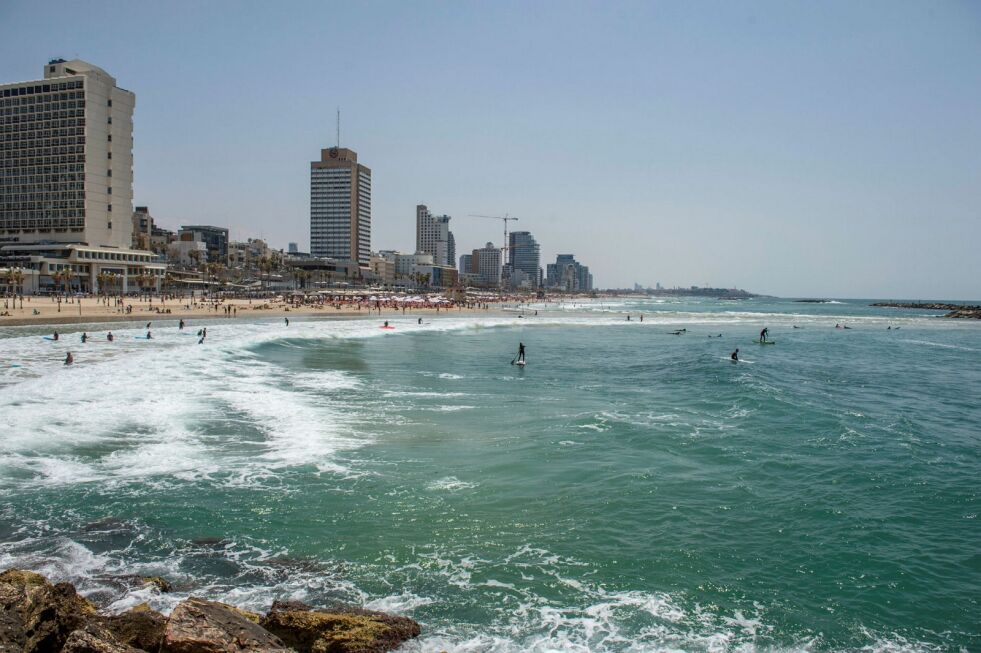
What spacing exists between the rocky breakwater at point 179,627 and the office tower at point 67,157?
113769 millimetres

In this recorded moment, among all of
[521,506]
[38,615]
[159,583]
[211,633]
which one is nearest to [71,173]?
[159,583]

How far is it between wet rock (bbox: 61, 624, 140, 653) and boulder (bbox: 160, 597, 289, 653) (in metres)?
0.42

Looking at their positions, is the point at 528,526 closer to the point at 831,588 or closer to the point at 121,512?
the point at 831,588

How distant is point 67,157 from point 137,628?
392 ft

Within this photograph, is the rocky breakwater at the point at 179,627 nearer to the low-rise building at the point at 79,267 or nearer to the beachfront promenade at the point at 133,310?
the beachfront promenade at the point at 133,310

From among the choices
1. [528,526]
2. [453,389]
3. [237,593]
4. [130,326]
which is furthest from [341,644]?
[130,326]

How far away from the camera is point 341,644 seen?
7.23m

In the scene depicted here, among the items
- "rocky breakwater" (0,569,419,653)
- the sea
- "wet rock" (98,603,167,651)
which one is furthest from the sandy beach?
"wet rock" (98,603,167,651)

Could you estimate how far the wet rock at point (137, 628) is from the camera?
22.4 feet

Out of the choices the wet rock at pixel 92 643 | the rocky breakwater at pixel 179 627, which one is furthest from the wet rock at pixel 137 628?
the wet rock at pixel 92 643

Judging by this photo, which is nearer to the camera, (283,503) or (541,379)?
(283,503)

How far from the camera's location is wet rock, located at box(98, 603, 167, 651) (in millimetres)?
6820

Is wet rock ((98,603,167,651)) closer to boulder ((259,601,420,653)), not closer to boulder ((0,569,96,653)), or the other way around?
boulder ((0,569,96,653))

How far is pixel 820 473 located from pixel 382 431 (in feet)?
39.0
